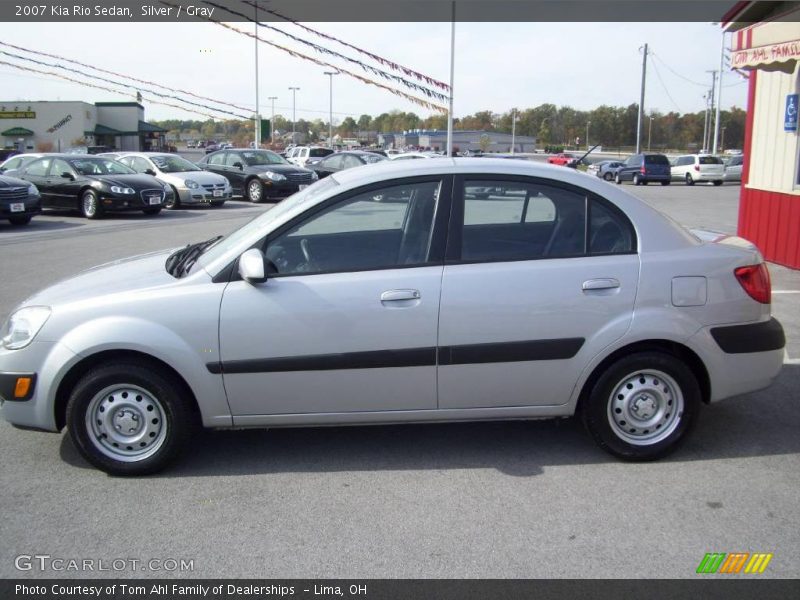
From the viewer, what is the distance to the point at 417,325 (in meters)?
4.00

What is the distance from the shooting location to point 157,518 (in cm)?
363

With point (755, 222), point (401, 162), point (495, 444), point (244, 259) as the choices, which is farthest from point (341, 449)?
point (755, 222)

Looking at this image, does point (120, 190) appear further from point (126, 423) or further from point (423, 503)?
point (423, 503)

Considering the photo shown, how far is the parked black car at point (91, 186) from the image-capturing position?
1722cm

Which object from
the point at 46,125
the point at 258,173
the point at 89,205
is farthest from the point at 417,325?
the point at 46,125

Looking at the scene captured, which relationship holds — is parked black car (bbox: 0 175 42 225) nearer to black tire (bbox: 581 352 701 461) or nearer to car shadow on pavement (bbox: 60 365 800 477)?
car shadow on pavement (bbox: 60 365 800 477)

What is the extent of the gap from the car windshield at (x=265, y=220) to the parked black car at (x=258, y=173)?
704 inches

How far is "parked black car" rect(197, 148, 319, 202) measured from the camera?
22.8 metres

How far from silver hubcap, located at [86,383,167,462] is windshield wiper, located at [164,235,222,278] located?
2.33 feet

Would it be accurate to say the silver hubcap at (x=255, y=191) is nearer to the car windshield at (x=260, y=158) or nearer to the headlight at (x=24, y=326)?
the car windshield at (x=260, y=158)

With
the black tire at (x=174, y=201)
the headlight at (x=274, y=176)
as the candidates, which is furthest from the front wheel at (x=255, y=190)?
the black tire at (x=174, y=201)

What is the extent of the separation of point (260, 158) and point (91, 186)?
24.2 ft
